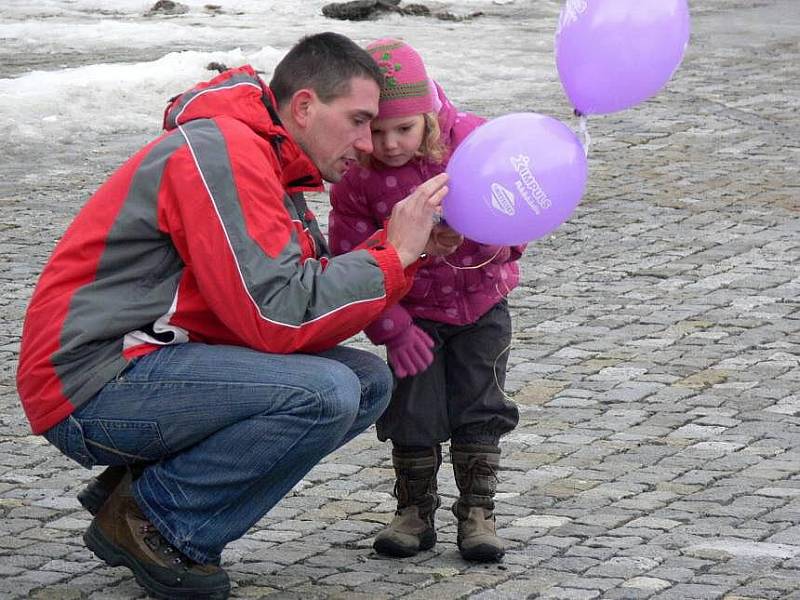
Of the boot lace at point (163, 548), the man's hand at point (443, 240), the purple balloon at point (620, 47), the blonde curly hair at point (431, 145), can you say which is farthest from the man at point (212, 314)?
the purple balloon at point (620, 47)

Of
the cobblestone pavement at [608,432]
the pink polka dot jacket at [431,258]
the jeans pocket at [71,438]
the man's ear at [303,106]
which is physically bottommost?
the cobblestone pavement at [608,432]

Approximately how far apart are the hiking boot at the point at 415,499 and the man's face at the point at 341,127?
0.88m

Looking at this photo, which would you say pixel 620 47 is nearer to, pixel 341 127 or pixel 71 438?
pixel 341 127

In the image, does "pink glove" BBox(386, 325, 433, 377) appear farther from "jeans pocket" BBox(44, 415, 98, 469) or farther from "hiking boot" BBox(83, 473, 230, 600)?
"jeans pocket" BBox(44, 415, 98, 469)

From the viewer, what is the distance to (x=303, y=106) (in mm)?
3766

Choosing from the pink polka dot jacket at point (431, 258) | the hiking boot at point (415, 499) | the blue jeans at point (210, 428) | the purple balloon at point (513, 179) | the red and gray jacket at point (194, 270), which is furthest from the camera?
the hiking boot at point (415, 499)

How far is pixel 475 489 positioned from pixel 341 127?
3.56ft

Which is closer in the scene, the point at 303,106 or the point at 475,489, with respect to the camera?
the point at 303,106

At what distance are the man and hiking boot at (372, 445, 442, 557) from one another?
20.7 inches

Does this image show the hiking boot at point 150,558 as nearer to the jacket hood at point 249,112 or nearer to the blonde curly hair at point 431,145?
the jacket hood at point 249,112

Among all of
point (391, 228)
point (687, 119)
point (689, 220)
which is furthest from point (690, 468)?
point (687, 119)

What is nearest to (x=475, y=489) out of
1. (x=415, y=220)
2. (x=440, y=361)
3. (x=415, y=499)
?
(x=415, y=499)

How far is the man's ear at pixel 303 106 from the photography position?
12.3ft

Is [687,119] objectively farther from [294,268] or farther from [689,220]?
[294,268]
